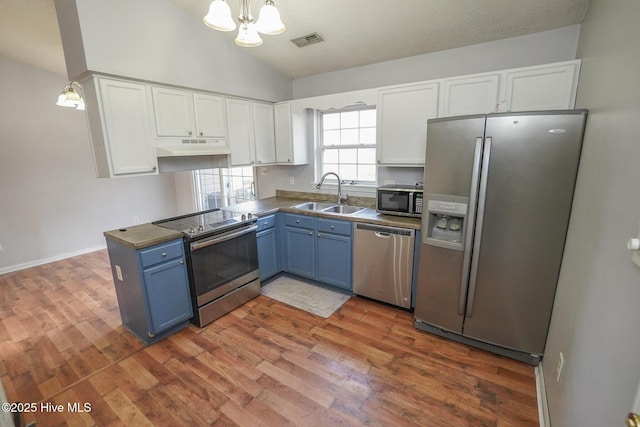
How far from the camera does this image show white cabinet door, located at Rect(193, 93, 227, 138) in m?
3.02

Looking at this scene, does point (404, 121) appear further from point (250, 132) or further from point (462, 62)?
point (250, 132)

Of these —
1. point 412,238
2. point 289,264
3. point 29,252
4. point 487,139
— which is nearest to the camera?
point 487,139

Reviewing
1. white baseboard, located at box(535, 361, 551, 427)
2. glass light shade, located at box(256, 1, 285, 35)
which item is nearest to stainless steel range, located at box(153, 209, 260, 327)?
glass light shade, located at box(256, 1, 285, 35)

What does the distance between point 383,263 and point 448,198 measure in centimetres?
93

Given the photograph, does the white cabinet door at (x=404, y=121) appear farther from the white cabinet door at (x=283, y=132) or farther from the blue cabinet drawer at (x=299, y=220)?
the white cabinet door at (x=283, y=132)

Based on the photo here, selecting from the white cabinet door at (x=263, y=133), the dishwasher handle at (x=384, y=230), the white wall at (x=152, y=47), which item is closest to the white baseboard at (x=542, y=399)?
the dishwasher handle at (x=384, y=230)

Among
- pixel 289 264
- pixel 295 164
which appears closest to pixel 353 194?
pixel 295 164

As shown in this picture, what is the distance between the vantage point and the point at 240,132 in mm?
3453

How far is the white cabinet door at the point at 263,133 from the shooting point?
143 inches

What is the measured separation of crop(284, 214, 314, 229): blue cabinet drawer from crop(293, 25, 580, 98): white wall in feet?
5.56

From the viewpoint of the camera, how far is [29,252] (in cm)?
420

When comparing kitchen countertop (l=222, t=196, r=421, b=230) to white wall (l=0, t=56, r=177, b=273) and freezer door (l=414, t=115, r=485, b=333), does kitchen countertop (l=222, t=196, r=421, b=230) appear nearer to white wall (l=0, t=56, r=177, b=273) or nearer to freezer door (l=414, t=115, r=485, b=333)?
freezer door (l=414, t=115, r=485, b=333)

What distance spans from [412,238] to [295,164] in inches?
76.3

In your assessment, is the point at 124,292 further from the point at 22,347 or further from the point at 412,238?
the point at 412,238
